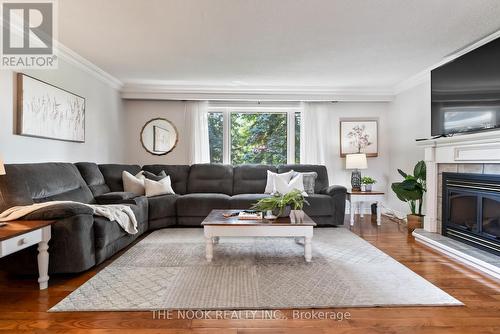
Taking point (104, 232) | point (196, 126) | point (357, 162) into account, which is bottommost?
point (104, 232)

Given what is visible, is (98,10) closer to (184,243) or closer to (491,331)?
(184,243)

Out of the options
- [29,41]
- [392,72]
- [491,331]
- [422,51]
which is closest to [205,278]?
[491,331]

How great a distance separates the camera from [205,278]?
2.32 metres

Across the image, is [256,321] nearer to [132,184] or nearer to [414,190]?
[132,184]

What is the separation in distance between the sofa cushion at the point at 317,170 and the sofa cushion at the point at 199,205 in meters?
1.25

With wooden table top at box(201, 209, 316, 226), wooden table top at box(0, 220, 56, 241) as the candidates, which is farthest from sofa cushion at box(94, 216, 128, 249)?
wooden table top at box(201, 209, 316, 226)

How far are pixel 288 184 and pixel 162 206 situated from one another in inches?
74.8

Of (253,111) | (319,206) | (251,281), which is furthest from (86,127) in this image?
(319,206)

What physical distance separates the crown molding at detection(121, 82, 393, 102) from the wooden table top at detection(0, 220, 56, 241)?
3343mm

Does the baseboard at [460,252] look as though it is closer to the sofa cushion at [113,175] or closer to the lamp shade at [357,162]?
the lamp shade at [357,162]

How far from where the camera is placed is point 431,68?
4.04 meters

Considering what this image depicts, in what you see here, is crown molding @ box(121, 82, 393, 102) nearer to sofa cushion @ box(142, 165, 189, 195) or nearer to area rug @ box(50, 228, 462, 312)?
sofa cushion @ box(142, 165, 189, 195)

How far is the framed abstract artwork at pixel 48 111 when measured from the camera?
2834 mm

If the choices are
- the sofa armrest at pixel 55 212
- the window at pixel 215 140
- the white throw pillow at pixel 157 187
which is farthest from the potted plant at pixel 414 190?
the sofa armrest at pixel 55 212
